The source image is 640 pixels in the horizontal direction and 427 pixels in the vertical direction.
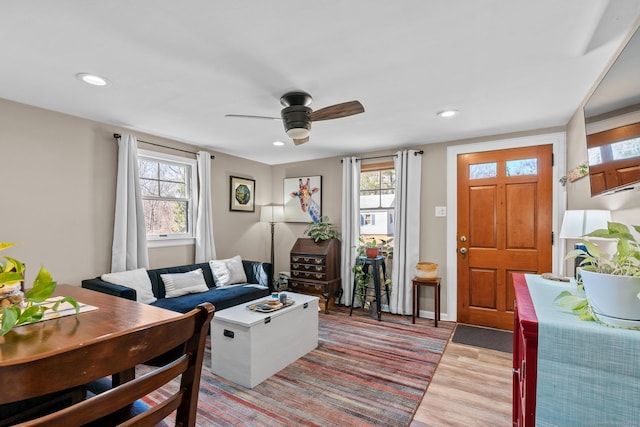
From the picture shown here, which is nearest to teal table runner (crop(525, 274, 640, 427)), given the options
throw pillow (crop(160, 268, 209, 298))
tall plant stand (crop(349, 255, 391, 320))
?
tall plant stand (crop(349, 255, 391, 320))

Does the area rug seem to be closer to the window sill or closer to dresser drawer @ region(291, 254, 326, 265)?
dresser drawer @ region(291, 254, 326, 265)

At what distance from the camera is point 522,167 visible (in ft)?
11.6

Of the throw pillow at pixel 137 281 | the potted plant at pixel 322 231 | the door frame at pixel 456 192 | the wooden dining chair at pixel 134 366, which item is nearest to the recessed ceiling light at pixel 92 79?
the throw pillow at pixel 137 281

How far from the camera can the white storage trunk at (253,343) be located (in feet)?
7.88

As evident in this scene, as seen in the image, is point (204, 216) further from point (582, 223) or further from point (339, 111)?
point (582, 223)

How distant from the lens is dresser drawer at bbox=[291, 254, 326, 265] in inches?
171

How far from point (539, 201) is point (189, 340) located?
381 centimetres

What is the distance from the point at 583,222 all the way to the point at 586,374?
1.59m

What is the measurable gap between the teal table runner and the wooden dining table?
1082mm

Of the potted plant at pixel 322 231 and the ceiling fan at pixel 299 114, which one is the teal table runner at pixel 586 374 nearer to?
the ceiling fan at pixel 299 114

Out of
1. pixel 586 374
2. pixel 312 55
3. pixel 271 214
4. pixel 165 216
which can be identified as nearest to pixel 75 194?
pixel 165 216

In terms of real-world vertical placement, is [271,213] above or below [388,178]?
below

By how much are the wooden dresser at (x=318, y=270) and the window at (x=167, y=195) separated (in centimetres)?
151

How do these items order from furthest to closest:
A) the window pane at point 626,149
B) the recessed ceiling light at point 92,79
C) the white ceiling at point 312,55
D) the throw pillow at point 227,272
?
the throw pillow at point 227,272
the recessed ceiling light at point 92,79
the white ceiling at point 312,55
the window pane at point 626,149
